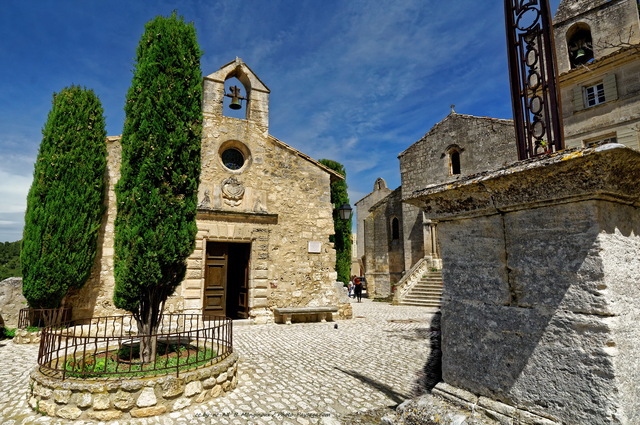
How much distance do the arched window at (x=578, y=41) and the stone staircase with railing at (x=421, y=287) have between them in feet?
33.2

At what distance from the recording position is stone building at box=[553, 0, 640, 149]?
11047mm

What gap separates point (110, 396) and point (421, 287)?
14397 mm

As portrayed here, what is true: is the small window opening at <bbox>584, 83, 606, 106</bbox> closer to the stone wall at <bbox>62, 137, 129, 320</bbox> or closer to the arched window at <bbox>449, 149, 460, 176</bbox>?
the arched window at <bbox>449, 149, 460, 176</bbox>

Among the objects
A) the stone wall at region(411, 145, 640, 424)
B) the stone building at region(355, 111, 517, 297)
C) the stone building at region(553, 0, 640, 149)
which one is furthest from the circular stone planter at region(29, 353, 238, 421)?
the stone building at region(553, 0, 640, 149)

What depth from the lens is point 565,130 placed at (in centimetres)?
1287

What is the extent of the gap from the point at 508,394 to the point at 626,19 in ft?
50.8

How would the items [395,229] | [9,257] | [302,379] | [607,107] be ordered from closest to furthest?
1. [302,379]
2. [607,107]
3. [395,229]
4. [9,257]

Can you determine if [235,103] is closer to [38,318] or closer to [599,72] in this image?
[38,318]

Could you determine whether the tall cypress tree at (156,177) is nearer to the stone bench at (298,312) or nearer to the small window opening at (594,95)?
the stone bench at (298,312)

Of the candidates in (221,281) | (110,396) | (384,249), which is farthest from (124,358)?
(384,249)

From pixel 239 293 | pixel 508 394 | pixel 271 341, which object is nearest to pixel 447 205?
pixel 508 394

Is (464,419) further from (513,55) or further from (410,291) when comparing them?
(410,291)

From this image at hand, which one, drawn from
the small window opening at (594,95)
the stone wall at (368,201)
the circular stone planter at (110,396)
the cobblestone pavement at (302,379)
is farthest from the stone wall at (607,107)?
the stone wall at (368,201)

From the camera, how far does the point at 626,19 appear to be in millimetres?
11508
